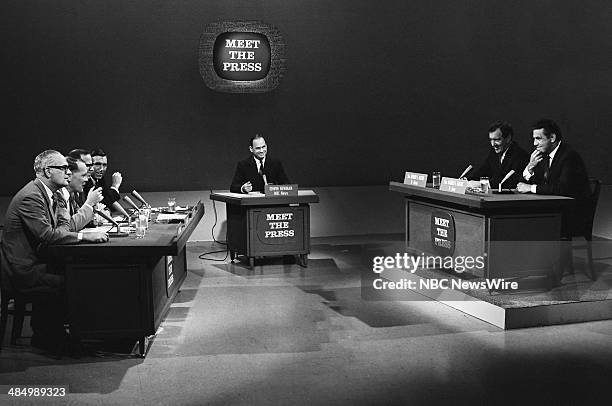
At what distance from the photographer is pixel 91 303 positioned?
4.11 metres

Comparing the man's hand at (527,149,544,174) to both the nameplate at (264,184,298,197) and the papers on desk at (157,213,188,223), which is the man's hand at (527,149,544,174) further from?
the papers on desk at (157,213,188,223)

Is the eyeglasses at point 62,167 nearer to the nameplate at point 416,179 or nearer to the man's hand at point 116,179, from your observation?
the man's hand at point 116,179

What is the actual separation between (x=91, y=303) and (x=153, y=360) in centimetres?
49

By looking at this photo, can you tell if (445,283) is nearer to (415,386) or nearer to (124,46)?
(415,386)

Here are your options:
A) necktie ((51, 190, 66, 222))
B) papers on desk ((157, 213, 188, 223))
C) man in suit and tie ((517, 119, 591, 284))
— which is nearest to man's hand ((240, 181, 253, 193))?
papers on desk ((157, 213, 188, 223))

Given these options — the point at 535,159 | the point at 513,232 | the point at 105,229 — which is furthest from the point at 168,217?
the point at 535,159

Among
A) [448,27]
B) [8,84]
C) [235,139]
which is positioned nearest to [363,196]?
[235,139]

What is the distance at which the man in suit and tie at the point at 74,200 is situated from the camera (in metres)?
4.44

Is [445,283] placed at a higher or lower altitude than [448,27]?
lower

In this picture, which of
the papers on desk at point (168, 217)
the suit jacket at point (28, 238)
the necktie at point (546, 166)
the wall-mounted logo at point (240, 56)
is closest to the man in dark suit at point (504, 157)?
the necktie at point (546, 166)

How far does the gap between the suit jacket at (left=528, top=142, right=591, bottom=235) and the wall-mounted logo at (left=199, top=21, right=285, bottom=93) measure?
3770mm

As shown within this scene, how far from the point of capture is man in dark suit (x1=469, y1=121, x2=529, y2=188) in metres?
6.11

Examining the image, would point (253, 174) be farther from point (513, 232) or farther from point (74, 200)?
point (513, 232)

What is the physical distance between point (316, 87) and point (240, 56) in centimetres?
97
